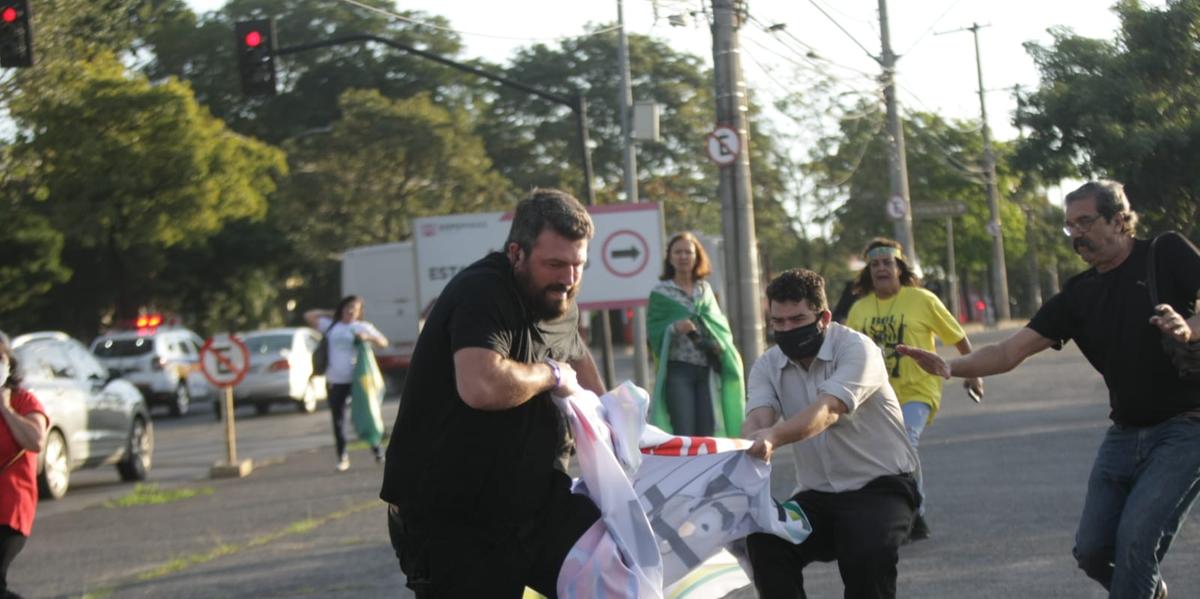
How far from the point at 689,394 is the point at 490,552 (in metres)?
6.09

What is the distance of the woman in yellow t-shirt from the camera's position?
367 inches

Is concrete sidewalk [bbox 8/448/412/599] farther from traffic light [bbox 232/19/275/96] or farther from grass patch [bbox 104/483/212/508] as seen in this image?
traffic light [bbox 232/19/275/96]

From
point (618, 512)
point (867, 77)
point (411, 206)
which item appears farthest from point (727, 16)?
point (411, 206)

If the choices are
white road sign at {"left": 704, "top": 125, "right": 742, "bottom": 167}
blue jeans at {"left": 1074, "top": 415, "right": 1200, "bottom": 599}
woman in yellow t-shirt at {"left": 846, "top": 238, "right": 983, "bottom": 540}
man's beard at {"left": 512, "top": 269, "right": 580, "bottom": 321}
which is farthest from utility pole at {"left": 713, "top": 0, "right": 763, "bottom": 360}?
man's beard at {"left": 512, "top": 269, "right": 580, "bottom": 321}

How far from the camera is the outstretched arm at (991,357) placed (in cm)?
628

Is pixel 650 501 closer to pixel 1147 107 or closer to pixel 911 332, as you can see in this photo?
pixel 911 332

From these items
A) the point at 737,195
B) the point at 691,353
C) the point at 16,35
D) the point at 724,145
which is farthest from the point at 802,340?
the point at 16,35

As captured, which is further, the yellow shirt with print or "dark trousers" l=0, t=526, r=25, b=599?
the yellow shirt with print

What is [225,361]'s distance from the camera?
58.8ft

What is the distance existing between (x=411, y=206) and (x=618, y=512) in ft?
151

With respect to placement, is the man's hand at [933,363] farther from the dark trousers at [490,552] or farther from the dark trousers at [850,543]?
the dark trousers at [490,552]

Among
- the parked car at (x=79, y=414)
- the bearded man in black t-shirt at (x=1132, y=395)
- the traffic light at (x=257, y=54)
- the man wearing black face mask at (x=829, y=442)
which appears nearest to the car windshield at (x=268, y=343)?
the traffic light at (x=257, y=54)

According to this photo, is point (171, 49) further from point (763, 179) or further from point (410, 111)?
point (763, 179)

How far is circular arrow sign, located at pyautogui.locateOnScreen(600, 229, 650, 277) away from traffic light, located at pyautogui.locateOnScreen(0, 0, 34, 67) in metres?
6.54
